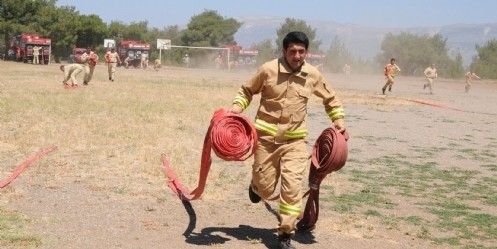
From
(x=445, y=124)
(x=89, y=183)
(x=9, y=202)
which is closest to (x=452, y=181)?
(x=89, y=183)

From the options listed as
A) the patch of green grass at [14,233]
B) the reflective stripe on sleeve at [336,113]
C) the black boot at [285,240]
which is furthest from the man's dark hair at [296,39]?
the patch of green grass at [14,233]

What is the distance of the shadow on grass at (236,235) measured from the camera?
5.81 metres

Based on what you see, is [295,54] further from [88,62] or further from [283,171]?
[88,62]

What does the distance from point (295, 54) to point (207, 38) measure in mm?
92079

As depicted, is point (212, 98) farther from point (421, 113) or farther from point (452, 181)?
point (452, 181)

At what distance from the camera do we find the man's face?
5.67 metres

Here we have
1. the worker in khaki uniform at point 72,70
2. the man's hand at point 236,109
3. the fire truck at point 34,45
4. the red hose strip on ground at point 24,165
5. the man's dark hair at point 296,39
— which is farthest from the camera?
the fire truck at point 34,45

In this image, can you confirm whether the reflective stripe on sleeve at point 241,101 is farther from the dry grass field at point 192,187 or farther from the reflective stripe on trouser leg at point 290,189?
the dry grass field at point 192,187

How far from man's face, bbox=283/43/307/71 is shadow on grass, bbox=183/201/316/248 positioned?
161cm

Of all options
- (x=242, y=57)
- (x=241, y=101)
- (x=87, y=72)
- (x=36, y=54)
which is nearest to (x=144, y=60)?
(x=36, y=54)

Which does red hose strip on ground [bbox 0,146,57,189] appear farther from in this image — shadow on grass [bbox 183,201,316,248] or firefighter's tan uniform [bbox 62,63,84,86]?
firefighter's tan uniform [bbox 62,63,84,86]

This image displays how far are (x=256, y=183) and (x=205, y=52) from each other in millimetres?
77268

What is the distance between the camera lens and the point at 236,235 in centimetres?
604

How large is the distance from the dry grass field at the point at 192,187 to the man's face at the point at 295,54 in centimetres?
164
